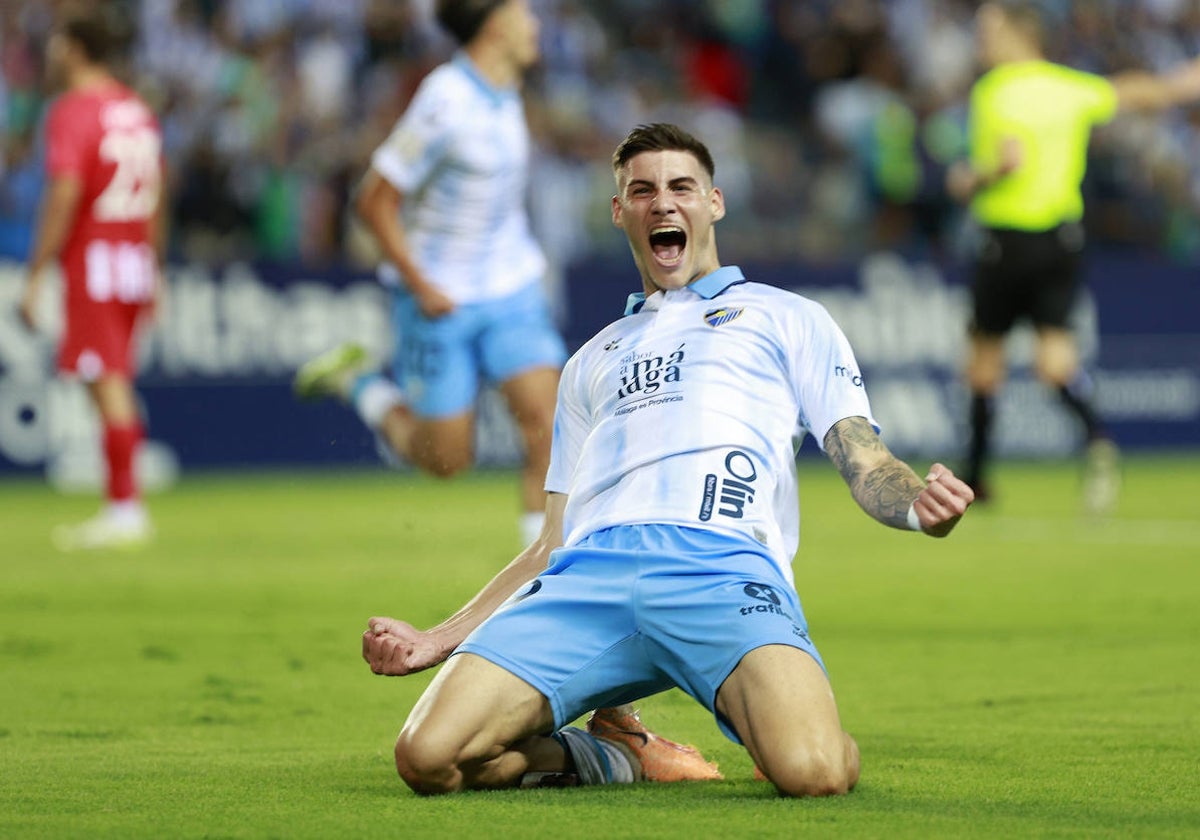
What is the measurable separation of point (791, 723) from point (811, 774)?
0.39 feet

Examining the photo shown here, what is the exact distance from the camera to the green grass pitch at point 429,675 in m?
4.38

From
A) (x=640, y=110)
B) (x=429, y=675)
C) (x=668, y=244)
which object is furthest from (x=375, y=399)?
(x=640, y=110)

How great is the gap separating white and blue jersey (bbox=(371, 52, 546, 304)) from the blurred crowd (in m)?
7.13

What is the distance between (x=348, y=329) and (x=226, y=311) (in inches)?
38.2

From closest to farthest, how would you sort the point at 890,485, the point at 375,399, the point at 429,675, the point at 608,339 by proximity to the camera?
the point at 890,485 → the point at 608,339 → the point at 429,675 → the point at 375,399

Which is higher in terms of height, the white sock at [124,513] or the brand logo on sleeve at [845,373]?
the brand logo on sleeve at [845,373]

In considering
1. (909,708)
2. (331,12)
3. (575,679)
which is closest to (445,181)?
(909,708)

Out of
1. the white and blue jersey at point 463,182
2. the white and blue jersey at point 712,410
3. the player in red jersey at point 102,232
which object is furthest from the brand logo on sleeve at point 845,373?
the player in red jersey at point 102,232

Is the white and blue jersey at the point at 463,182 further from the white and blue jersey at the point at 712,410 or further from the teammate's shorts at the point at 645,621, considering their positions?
the teammate's shorts at the point at 645,621

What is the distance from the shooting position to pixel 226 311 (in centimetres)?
1605

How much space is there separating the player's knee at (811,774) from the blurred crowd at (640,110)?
1218 centimetres

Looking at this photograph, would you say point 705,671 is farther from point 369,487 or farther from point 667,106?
point 667,106

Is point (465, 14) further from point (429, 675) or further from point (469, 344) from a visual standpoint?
point (429, 675)

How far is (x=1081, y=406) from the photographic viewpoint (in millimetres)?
12336
